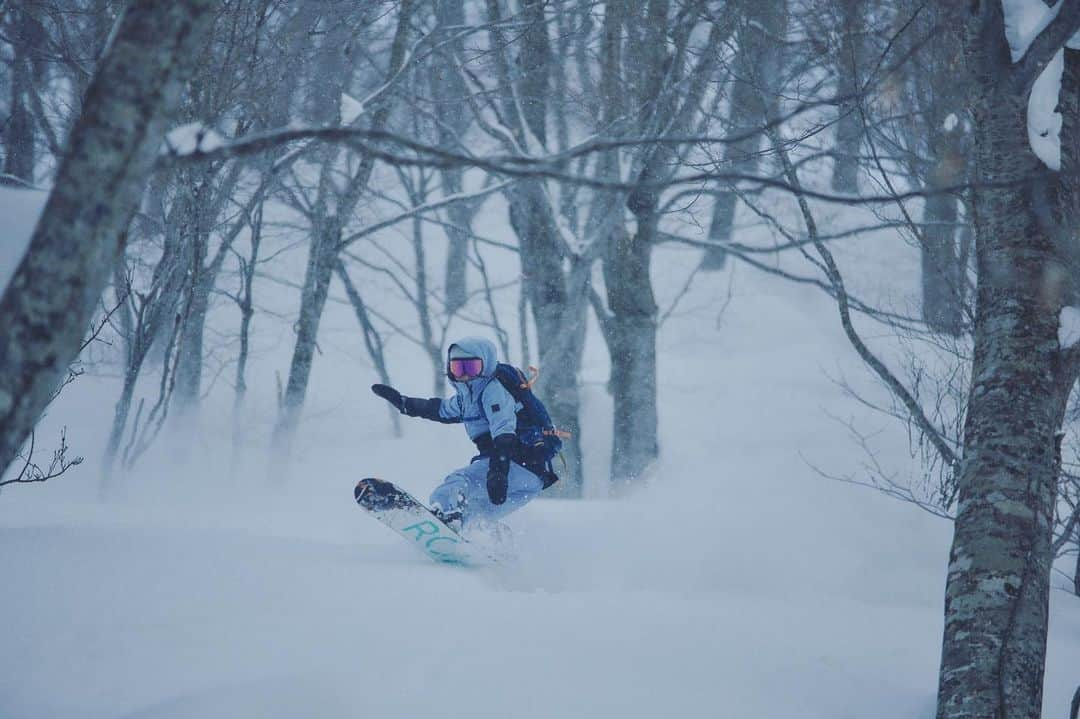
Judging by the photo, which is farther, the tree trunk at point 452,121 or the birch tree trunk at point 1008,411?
the tree trunk at point 452,121

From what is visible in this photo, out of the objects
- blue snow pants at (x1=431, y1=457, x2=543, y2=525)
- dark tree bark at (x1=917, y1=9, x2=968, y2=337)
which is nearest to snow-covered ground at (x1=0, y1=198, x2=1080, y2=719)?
blue snow pants at (x1=431, y1=457, x2=543, y2=525)

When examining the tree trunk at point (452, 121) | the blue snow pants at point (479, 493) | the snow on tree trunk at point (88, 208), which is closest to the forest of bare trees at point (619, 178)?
the snow on tree trunk at point (88, 208)

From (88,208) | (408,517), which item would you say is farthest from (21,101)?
(88,208)

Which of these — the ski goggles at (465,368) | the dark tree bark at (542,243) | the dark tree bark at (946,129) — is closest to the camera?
the ski goggles at (465,368)

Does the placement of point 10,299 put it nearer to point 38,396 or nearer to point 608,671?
point 38,396

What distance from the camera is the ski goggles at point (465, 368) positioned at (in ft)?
20.4

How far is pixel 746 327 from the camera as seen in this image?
18688mm

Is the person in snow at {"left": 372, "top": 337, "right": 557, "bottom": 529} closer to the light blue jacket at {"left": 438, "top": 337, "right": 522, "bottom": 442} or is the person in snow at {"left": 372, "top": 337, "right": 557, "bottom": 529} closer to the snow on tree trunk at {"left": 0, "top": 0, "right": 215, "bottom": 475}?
the light blue jacket at {"left": 438, "top": 337, "right": 522, "bottom": 442}

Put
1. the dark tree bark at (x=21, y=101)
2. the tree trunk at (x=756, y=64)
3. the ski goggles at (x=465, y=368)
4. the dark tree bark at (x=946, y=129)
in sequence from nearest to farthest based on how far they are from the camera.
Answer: the ski goggles at (x=465, y=368)
the dark tree bark at (x=946, y=129)
the tree trunk at (x=756, y=64)
the dark tree bark at (x=21, y=101)

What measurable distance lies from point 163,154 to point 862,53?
23.6ft

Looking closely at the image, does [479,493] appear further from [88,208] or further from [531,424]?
[88,208]

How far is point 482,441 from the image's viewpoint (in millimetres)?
6801

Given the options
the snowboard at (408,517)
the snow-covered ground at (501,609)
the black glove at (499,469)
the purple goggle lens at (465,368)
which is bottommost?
the snow-covered ground at (501,609)

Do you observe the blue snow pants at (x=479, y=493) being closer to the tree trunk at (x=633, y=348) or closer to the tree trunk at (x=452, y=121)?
the tree trunk at (x=452, y=121)
